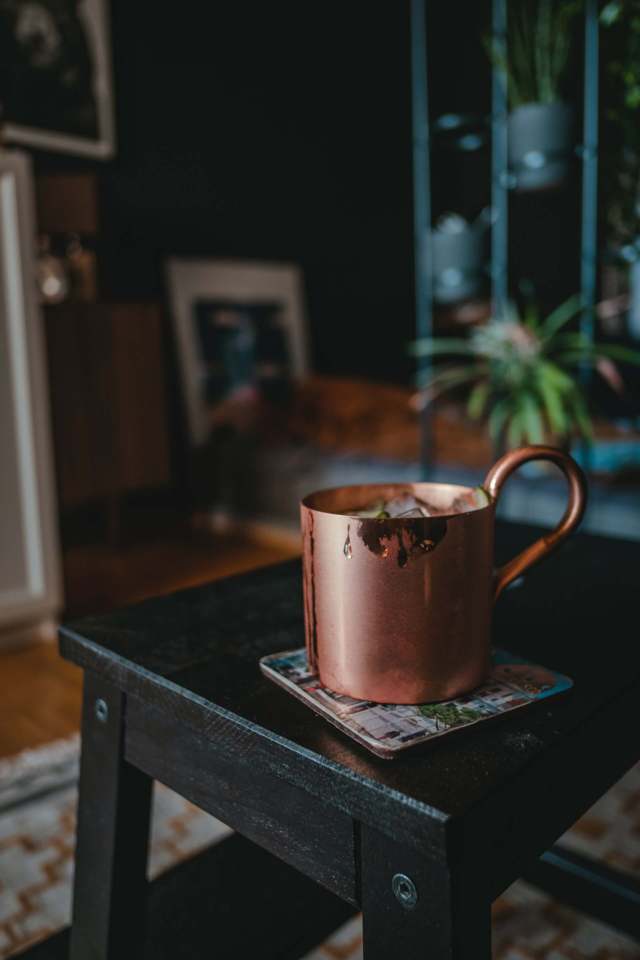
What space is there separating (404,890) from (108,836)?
33 cm

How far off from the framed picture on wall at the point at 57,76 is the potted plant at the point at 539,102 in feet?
5.37

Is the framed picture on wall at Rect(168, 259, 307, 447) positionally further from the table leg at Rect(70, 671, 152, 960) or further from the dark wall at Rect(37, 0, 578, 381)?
the table leg at Rect(70, 671, 152, 960)

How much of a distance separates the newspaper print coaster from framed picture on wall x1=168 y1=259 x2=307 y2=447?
296 centimetres

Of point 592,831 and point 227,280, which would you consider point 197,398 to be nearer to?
point 227,280

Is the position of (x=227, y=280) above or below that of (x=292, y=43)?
below

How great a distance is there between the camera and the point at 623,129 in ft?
5.28

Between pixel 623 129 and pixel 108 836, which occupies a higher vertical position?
pixel 623 129

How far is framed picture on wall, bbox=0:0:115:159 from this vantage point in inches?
114

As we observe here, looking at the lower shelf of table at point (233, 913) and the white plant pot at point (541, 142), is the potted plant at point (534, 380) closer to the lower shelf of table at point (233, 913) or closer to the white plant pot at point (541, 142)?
the white plant pot at point (541, 142)

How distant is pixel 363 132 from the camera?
4.48 m

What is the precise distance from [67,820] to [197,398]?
2.36m

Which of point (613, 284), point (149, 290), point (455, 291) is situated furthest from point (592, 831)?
point (613, 284)

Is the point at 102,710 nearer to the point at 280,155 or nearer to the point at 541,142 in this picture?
the point at 541,142

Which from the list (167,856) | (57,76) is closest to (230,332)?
(57,76)
